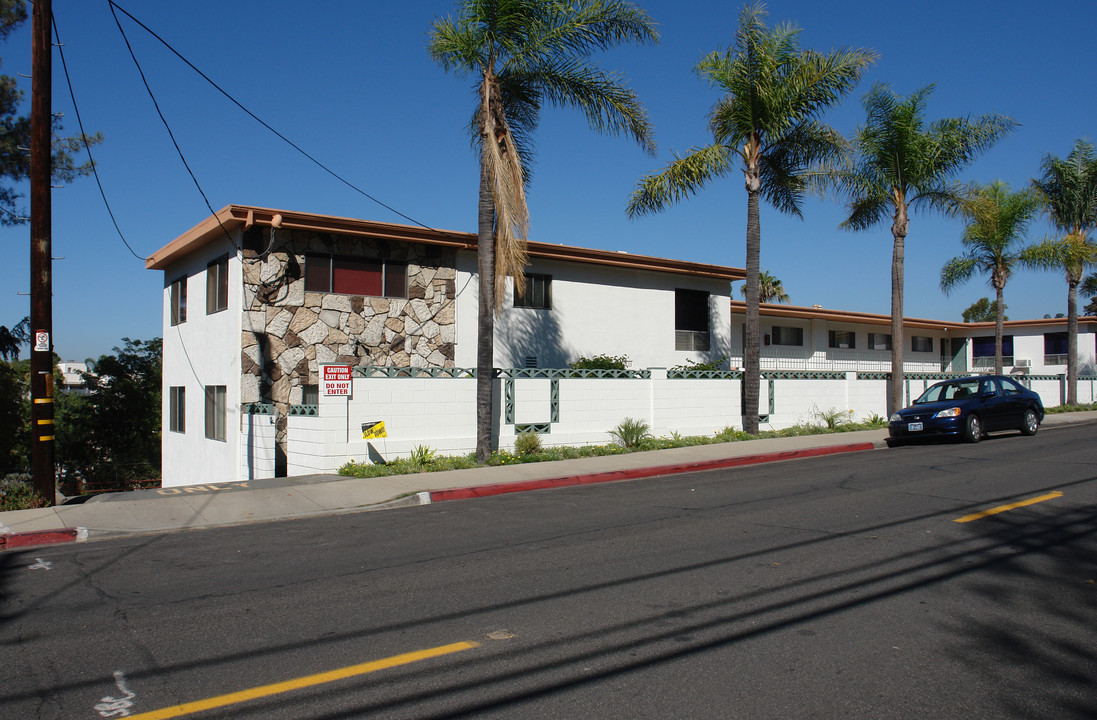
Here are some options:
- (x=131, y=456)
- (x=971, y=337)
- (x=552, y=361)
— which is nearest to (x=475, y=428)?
(x=552, y=361)

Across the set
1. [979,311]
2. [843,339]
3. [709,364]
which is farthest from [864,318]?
[979,311]

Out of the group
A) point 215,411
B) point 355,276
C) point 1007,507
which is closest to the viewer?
point 1007,507

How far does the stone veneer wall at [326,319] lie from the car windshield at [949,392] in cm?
1159

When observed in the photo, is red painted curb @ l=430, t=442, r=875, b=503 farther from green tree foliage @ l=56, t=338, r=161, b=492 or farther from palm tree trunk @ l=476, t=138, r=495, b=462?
green tree foliage @ l=56, t=338, r=161, b=492

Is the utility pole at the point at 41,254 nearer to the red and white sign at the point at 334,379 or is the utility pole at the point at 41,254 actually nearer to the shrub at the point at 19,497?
the shrub at the point at 19,497

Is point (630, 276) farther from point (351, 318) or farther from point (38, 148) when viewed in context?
point (38, 148)

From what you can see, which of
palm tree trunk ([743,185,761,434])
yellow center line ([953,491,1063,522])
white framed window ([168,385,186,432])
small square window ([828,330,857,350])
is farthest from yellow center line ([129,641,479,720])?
small square window ([828,330,857,350])

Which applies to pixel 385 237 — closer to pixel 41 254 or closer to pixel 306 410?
pixel 306 410

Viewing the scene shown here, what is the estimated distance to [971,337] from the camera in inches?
1689

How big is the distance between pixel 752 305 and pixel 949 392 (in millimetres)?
5266

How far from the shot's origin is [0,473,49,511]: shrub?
35.1ft

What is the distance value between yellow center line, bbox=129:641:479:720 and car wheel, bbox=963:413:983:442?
1578 centimetres

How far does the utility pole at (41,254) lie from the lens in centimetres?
1116

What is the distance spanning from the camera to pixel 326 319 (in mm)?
17672
